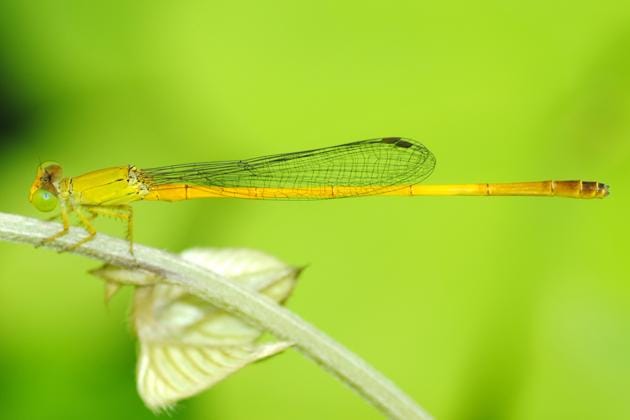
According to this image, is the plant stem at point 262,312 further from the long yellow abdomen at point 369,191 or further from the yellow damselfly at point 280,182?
the long yellow abdomen at point 369,191

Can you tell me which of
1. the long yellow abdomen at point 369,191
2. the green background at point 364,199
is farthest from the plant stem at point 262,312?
the long yellow abdomen at point 369,191

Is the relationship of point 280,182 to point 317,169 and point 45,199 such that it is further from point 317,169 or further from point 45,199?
point 45,199

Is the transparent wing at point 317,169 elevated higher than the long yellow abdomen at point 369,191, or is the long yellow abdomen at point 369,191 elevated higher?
the transparent wing at point 317,169

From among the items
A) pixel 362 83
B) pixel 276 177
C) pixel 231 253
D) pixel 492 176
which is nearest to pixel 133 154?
pixel 276 177

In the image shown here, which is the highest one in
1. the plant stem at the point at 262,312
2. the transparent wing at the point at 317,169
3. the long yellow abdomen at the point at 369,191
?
the transparent wing at the point at 317,169

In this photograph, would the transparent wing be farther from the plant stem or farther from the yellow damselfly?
the plant stem

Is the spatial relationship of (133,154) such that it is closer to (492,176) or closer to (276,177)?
(276,177)

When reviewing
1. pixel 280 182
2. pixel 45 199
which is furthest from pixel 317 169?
pixel 45 199

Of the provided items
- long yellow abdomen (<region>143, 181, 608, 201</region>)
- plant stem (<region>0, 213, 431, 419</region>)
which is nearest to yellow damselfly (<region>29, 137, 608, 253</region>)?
long yellow abdomen (<region>143, 181, 608, 201</region>)
